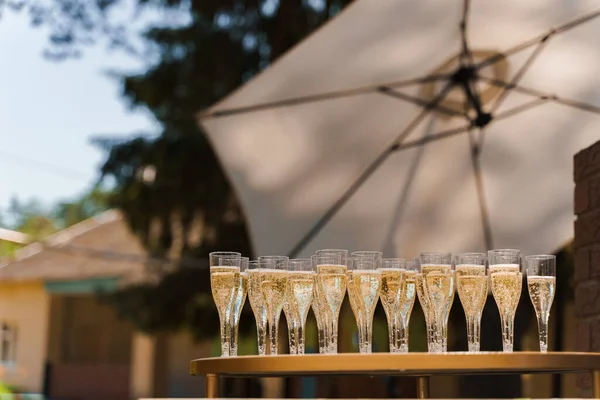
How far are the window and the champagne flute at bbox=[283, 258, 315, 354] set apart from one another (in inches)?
781

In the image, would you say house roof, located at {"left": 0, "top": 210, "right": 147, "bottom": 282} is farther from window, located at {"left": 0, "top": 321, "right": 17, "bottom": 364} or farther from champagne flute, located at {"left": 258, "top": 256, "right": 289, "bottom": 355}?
champagne flute, located at {"left": 258, "top": 256, "right": 289, "bottom": 355}

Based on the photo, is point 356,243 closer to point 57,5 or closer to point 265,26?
point 57,5

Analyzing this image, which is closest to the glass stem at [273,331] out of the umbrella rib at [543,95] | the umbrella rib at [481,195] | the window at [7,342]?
the umbrella rib at [543,95]

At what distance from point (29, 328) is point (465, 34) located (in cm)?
1765

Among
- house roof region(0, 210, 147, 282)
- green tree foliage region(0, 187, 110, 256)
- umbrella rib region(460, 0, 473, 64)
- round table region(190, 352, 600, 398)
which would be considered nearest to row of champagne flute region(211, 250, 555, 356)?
round table region(190, 352, 600, 398)

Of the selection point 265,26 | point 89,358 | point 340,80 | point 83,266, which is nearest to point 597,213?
point 340,80

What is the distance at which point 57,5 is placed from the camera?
8.23 meters

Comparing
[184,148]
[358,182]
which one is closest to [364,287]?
[358,182]

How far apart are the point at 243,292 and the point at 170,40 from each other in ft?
28.5

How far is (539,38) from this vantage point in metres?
4.58

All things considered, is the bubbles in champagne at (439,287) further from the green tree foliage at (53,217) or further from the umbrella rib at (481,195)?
the green tree foliage at (53,217)

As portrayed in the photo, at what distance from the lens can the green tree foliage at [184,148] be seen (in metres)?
10.2

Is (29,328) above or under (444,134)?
under

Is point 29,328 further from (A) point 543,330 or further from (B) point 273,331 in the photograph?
(A) point 543,330
